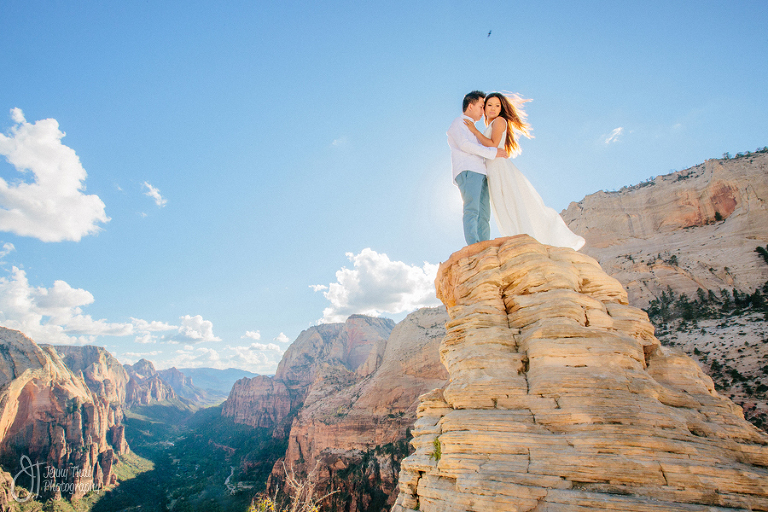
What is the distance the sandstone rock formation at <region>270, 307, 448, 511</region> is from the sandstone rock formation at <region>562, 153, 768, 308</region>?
31.8 meters

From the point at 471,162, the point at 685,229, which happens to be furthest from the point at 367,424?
the point at 685,229

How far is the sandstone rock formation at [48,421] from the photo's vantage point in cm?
5981

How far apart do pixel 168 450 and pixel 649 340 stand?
134 m

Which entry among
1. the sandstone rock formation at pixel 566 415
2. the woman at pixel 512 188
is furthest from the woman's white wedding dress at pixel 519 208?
the sandstone rock formation at pixel 566 415

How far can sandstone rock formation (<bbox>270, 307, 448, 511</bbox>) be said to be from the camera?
40.2 metres

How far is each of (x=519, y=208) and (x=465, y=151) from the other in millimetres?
1780

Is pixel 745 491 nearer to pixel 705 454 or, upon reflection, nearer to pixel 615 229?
pixel 705 454

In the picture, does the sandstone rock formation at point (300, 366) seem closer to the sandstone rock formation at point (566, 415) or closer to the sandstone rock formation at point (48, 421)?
the sandstone rock formation at point (48, 421)

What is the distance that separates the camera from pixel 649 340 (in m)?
6.11

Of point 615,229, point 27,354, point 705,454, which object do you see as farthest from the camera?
point 27,354

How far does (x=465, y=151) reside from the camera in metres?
7.23

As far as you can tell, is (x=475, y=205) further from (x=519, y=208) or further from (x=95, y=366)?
(x=95, y=366)

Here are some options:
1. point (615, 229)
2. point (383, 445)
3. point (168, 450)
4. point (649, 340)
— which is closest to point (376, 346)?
point (383, 445)

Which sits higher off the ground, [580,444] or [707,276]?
[707,276]
